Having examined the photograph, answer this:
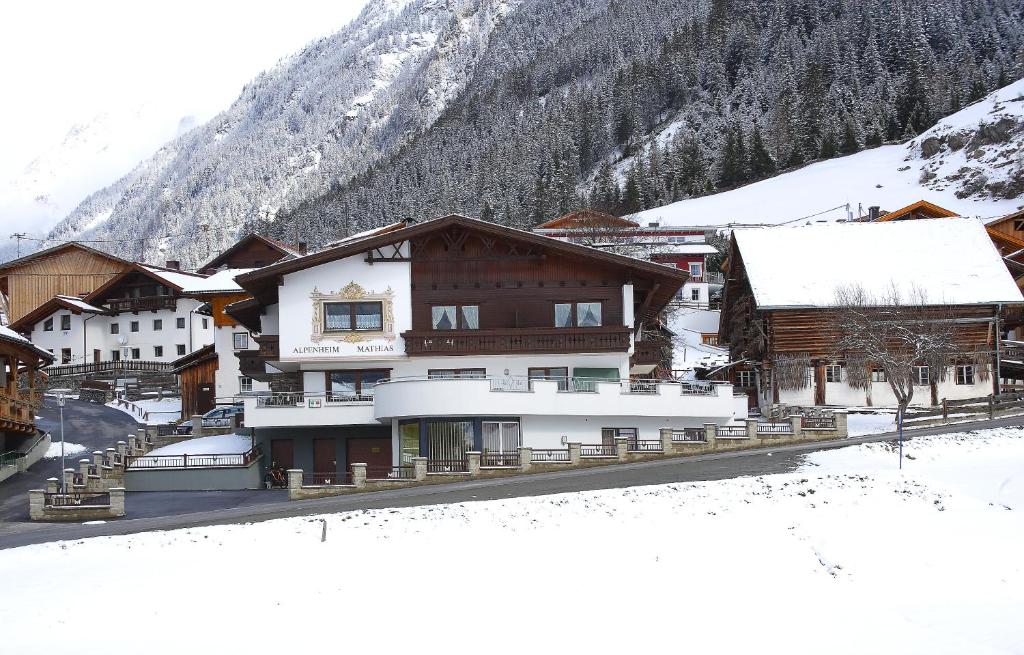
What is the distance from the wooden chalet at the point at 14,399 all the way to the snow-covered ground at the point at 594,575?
57.4 feet

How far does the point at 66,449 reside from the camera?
45625 millimetres

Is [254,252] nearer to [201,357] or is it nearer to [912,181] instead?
[201,357]

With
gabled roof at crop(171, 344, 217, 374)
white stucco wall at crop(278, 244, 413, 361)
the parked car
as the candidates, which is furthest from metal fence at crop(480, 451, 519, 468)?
gabled roof at crop(171, 344, 217, 374)

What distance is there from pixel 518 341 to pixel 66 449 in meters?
20.7

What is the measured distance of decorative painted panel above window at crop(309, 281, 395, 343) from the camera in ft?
130

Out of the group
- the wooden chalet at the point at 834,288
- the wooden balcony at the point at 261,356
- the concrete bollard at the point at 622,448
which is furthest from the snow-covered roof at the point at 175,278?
the concrete bollard at the point at 622,448

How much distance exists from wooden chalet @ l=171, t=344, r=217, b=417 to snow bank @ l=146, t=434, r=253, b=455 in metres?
18.0

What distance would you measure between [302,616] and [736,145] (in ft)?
472

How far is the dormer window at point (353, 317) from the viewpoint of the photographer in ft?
131

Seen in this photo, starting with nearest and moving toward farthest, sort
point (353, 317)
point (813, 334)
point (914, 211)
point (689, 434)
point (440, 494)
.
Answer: point (440, 494)
point (689, 434)
point (353, 317)
point (813, 334)
point (914, 211)

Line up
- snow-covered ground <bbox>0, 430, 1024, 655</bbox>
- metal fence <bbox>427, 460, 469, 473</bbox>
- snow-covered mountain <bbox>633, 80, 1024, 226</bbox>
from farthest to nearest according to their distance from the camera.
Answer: snow-covered mountain <bbox>633, 80, 1024, 226</bbox> → metal fence <bbox>427, 460, 469, 473</bbox> → snow-covered ground <bbox>0, 430, 1024, 655</bbox>


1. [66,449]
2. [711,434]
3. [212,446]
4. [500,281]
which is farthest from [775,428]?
[66,449]

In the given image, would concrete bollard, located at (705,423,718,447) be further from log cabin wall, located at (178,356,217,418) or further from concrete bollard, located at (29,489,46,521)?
log cabin wall, located at (178,356,217,418)

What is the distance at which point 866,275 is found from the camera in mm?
52219
